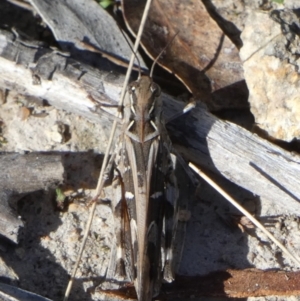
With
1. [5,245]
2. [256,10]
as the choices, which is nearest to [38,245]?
[5,245]

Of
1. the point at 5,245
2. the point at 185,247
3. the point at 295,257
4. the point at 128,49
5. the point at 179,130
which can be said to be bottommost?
the point at 5,245

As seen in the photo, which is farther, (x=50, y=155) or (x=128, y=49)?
(x=128, y=49)

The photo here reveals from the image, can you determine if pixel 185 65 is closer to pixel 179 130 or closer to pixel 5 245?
pixel 179 130

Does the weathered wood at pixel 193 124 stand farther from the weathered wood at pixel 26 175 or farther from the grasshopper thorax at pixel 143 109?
the weathered wood at pixel 26 175

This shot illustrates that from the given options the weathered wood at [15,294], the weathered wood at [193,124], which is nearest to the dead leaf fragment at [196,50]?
the weathered wood at [193,124]

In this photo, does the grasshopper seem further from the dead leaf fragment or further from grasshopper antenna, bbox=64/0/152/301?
the dead leaf fragment
